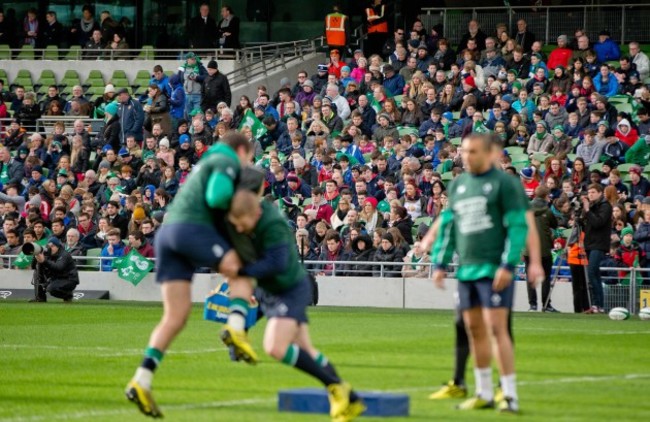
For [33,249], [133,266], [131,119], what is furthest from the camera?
[131,119]

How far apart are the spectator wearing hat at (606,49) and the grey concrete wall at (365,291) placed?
8.13 meters

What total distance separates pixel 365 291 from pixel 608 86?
6.96 meters

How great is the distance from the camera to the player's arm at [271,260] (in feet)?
32.9

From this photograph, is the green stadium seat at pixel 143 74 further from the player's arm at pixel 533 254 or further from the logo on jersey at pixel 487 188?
the player's arm at pixel 533 254

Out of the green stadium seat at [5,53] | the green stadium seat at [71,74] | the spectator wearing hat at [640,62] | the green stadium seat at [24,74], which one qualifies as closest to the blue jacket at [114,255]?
the green stadium seat at [71,74]

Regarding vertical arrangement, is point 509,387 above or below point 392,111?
below

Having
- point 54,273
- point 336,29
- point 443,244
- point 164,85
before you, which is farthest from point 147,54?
point 443,244

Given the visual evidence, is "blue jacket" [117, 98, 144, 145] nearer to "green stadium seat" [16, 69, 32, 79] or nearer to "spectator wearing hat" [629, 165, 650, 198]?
"green stadium seat" [16, 69, 32, 79]

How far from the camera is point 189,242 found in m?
10.1

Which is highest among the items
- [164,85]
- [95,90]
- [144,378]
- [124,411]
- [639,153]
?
[164,85]

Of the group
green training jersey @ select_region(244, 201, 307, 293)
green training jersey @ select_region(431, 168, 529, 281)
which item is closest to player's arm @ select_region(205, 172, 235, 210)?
green training jersey @ select_region(244, 201, 307, 293)

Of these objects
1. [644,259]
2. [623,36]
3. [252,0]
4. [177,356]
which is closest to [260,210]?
[177,356]

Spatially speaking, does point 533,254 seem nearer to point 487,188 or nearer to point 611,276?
point 487,188

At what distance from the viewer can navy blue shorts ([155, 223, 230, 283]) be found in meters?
10.1
